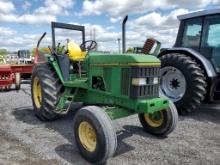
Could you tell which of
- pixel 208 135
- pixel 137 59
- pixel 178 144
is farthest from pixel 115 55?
pixel 208 135

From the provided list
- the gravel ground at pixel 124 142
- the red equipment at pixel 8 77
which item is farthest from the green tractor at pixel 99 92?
the red equipment at pixel 8 77

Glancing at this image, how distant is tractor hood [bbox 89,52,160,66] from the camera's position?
4492 mm

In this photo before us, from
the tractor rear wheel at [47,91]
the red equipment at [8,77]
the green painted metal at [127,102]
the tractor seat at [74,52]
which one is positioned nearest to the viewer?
the green painted metal at [127,102]

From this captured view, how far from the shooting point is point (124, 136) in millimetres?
5383

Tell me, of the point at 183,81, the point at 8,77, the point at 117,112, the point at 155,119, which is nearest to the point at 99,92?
the point at 117,112

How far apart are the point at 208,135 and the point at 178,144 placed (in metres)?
0.81

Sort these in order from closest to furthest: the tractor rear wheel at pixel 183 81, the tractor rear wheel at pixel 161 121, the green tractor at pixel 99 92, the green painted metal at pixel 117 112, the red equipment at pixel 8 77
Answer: the green tractor at pixel 99 92 → the green painted metal at pixel 117 112 → the tractor rear wheel at pixel 161 121 → the tractor rear wheel at pixel 183 81 → the red equipment at pixel 8 77

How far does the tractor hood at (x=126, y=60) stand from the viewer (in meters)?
4.49

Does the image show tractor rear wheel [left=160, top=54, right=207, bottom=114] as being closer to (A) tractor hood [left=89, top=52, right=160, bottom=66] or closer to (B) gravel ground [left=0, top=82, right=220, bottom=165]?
(B) gravel ground [left=0, top=82, right=220, bottom=165]

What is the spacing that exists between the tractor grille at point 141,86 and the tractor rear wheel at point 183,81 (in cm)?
190

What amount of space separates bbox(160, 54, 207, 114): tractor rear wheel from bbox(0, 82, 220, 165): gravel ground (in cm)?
38

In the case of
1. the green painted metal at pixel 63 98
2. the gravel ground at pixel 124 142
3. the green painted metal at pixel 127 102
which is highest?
the green painted metal at pixel 127 102

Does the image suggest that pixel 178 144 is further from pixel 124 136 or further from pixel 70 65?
pixel 70 65

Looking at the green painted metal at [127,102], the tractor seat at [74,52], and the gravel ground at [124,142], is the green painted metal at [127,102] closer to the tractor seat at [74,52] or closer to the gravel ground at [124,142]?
the gravel ground at [124,142]
